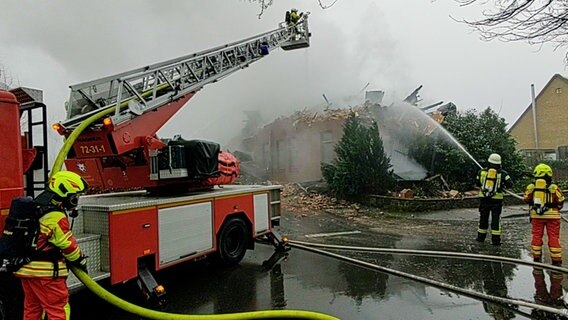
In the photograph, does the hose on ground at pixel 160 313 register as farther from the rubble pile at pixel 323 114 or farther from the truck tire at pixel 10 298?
the rubble pile at pixel 323 114

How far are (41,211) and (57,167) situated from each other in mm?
1240

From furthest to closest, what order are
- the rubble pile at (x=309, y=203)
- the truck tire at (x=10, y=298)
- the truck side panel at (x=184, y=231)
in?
the rubble pile at (x=309, y=203)
the truck side panel at (x=184, y=231)
the truck tire at (x=10, y=298)

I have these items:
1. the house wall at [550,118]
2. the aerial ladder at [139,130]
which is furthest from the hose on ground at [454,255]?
the house wall at [550,118]

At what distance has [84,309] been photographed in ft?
15.8

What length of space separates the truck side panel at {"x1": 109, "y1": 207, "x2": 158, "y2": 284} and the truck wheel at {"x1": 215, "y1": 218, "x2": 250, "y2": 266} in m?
1.34

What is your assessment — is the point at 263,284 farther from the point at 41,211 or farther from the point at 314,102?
the point at 314,102

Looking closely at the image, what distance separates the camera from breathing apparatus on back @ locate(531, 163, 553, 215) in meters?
6.43

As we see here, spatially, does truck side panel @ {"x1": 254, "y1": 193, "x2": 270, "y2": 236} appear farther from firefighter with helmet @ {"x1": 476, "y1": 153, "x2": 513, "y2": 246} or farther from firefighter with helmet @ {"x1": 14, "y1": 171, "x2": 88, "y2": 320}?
firefighter with helmet @ {"x1": 476, "y1": 153, "x2": 513, "y2": 246}

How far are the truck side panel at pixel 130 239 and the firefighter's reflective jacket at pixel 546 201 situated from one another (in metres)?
5.58

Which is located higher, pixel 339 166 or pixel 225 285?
pixel 339 166

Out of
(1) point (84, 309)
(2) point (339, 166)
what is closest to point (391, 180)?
(2) point (339, 166)

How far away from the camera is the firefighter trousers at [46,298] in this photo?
331 centimetres

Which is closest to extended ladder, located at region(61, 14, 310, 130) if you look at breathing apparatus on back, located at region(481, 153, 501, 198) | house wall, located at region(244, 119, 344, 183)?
breathing apparatus on back, located at region(481, 153, 501, 198)

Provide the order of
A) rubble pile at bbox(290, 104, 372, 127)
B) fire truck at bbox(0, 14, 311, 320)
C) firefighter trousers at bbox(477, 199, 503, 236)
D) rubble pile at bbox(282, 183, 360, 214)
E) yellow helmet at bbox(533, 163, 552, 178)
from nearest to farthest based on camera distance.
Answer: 1. fire truck at bbox(0, 14, 311, 320)
2. yellow helmet at bbox(533, 163, 552, 178)
3. firefighter trousers at bbox(477, 199, 503, 236)
4. rubble pile at bbox(282, 183, 360, 214)
5. rubble pile at bbox(290, 104, 372, 127)
